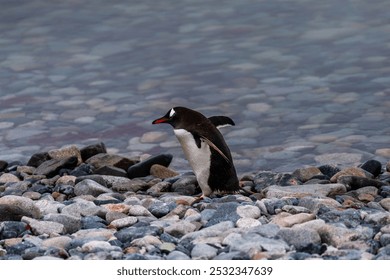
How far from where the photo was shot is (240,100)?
9438mm

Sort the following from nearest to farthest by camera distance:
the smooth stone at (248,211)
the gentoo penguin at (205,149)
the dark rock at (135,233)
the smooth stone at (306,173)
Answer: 1. the dark rock at (135,233)
2. the smooth stone at (248,211)
3. the gentoo penguin at (205,149)
4. the smooth stone at (306,173)

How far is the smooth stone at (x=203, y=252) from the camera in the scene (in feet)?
15.5

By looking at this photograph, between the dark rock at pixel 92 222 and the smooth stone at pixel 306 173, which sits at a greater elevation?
the dark rock at pixel 92 222

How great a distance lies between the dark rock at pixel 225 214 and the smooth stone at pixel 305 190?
73cm

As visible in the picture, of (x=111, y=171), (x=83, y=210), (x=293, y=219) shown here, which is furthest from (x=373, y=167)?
(x=83, y=210)

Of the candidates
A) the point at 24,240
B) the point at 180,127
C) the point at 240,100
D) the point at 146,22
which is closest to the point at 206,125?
the point at 180,127

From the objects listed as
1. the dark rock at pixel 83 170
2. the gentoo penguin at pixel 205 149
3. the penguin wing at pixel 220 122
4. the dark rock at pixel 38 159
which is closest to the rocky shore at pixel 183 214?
the dark rock at pixel 83 170

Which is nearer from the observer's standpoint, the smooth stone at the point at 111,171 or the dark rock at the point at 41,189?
the dark rock at the point at 41,189

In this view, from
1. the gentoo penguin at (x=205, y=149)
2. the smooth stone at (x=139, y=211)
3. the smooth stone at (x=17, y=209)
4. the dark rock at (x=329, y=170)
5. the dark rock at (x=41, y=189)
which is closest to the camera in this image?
the smooth stone at (x=17, y=209)

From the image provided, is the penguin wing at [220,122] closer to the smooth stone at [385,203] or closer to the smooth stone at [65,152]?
the smooth stone at [385,203]

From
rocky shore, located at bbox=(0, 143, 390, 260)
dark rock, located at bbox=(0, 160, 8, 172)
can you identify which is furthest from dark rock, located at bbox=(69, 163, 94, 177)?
dark rock, located at bbox=(0, 160, 8, 172)

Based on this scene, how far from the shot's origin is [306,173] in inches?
285

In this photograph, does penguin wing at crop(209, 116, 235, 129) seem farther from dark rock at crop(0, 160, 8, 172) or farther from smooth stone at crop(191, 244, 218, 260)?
smooth stone at crop(191, 244, 218, 260)

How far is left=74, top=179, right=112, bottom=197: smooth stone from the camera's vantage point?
668cm
